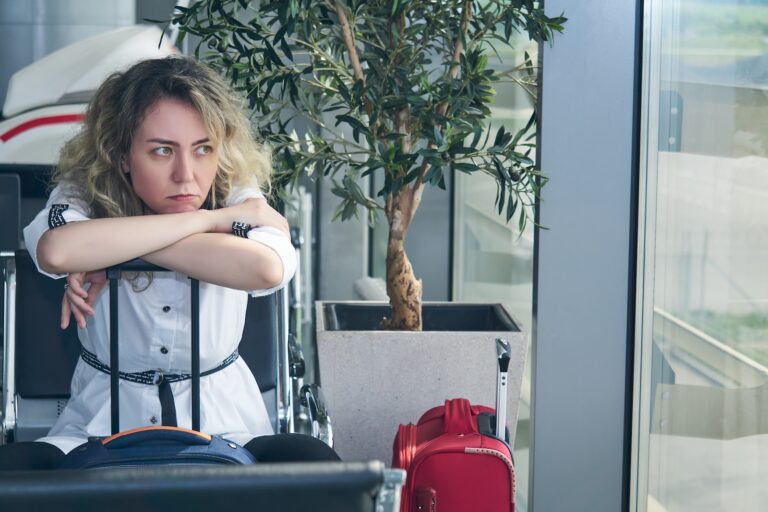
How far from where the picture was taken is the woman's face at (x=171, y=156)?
179 centimetres

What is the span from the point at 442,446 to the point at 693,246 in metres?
0.64

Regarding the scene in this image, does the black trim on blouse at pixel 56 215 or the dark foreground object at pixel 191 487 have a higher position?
the black trim on blouse at pixel 56 215

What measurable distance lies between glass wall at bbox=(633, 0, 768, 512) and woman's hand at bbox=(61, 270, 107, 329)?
3.68 ft

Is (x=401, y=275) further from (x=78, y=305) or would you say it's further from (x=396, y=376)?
(x=78, y=305)

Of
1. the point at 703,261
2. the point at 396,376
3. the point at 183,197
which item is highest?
the point at 183,197

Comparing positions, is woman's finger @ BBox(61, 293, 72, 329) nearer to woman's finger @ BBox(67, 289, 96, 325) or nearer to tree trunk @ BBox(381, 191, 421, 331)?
woman's finger @ BBox(67, 289, 96, 325)

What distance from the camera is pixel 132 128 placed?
70.9 inches

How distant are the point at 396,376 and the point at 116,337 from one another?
3.36ft

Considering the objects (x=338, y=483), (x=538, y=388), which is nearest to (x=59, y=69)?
(x=538, y=388)

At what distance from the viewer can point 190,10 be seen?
2.30 metres

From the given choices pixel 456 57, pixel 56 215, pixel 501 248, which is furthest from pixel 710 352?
pixel 501 248

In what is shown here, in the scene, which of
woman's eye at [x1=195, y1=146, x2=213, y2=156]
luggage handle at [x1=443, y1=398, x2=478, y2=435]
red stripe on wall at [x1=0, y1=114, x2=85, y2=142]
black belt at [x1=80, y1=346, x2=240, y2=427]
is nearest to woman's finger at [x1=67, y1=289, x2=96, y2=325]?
black belt at [x1=80, y1=346, x2=240, y2=427]

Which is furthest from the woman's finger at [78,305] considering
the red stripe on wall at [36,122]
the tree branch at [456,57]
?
the red stripe on wall at [36,122]

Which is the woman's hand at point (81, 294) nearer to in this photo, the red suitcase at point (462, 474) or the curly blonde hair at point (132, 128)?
the curly blonde hair at point (132, 128)
